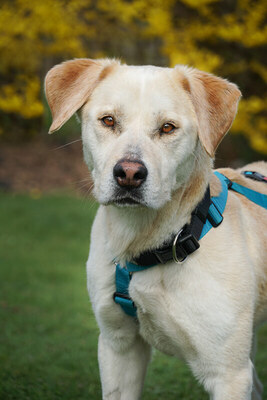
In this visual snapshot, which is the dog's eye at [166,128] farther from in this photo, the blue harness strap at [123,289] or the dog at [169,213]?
the blue harness strap at [123,289]

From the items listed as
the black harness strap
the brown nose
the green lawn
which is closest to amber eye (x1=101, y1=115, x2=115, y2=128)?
the brown nose

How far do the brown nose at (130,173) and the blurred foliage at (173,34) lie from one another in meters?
6.91

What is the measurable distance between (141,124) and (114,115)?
5.6 inches

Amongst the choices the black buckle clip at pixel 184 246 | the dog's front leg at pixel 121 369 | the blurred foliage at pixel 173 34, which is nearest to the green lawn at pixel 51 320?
the dog's front leg at pixel 121 369

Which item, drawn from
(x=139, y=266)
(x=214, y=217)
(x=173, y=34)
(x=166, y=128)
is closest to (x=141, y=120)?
(x=166, y=128)

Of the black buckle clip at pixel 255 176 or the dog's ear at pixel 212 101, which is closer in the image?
the dog's ear at pixel 212 101

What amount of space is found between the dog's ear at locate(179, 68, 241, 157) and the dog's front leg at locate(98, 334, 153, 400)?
3.92ft

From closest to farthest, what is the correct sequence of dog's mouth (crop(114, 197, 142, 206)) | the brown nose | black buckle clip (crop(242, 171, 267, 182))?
the brown nose < dog's mouth (crop(114, 197, 142, 206)) < black buckle clip (crop(242, 171, 267, 182))

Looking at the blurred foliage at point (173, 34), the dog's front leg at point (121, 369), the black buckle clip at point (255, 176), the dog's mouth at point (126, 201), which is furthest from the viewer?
the blurred foliage at point (173, 34)

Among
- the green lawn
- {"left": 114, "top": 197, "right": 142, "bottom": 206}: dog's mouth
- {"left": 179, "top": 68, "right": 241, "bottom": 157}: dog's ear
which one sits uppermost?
{"left": 179, "top": 68, "right": 241, "bottom": 157}: dog's ear

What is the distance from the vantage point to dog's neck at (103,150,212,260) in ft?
8.73

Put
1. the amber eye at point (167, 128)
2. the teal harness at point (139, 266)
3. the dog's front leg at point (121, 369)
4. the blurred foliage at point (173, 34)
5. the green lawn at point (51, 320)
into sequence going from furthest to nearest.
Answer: the blurred foliage at point (173, 34) → the green lawn at point (51, 320) → the dog's front leg at point (121, 369) → the teal harness at point (139, 266) → the amber eye at point (167, 128)

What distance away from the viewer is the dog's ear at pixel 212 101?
8.54 ft

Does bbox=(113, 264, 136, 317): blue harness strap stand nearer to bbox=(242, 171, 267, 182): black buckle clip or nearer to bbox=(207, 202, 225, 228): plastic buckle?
bbox=(207, 202, 225, 228): plastic buckle
